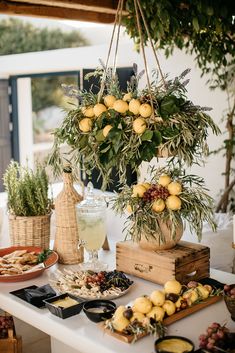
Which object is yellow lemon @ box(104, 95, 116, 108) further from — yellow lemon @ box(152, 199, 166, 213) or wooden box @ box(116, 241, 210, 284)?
wooden box @ box(116, 241, 210, 284)

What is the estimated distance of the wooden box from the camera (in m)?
1.96

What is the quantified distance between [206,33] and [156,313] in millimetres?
3183

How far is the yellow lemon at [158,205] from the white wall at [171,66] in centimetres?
259

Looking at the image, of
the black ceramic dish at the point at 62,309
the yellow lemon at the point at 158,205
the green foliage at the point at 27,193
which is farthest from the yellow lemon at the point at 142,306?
the green foliage at the point at 27,193

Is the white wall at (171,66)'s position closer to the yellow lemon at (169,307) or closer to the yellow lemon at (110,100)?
the yellow lemon at (110,100)

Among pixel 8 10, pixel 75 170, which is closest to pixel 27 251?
pixel 75 170

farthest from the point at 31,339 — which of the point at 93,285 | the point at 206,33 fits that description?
the point at 206,33

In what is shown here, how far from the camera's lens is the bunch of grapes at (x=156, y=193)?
2.00 meters

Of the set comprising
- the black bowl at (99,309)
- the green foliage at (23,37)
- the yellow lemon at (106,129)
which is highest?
the green foliage at (23,37)

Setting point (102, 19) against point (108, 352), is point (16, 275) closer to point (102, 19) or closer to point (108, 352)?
point (108, 352)

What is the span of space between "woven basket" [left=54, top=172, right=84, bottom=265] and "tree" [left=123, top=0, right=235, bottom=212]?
1759mm

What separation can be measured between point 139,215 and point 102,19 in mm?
2794

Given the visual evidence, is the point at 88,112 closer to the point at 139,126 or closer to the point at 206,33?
the point at 139,126

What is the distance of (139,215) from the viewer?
2.00 meters
